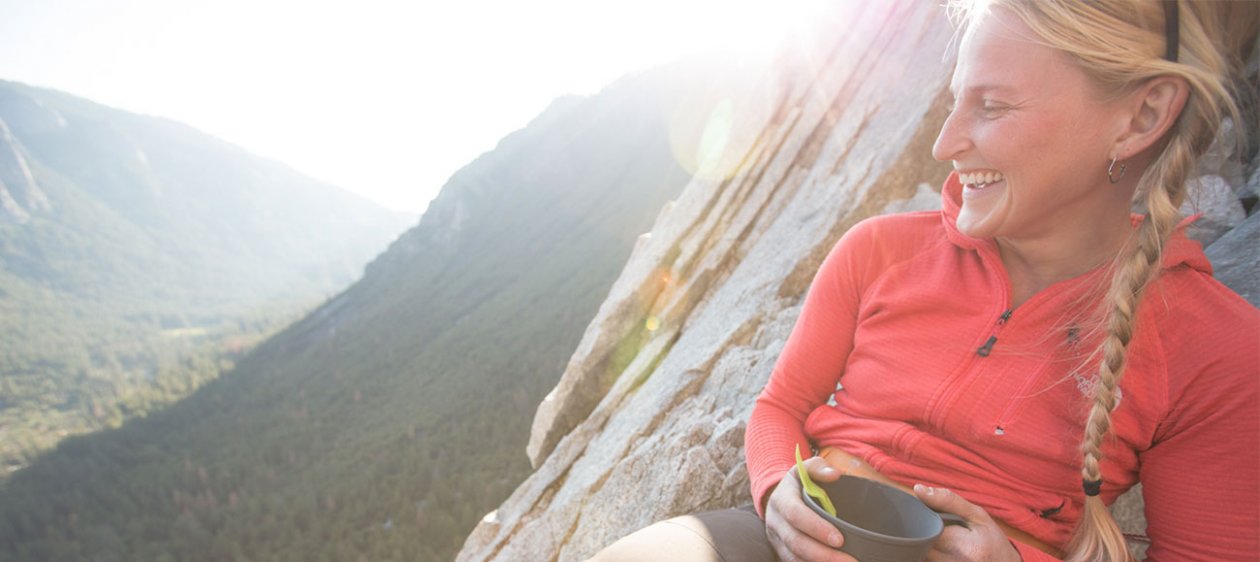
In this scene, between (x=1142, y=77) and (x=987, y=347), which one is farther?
(x=987, y=347)

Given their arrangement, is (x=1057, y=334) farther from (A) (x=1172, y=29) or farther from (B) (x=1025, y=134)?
(A) (x=1172, y=29)

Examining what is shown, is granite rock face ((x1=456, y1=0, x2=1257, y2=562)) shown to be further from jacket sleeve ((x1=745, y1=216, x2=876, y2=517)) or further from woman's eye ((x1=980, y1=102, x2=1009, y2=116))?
jacket sleeve ((x1=745, y1=216, x2=876, y2=517))

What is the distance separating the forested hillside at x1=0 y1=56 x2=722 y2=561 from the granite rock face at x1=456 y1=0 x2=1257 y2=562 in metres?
17.5

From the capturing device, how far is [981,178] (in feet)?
5.78

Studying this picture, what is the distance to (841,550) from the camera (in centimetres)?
149

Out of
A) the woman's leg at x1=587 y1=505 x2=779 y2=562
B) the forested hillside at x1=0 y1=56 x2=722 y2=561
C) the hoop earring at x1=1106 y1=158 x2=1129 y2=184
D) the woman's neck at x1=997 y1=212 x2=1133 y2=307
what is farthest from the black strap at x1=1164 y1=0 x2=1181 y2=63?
the forested hillside at x1=0 y1=56 x2=722 y2=561

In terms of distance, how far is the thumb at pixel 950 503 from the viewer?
1.50 metres

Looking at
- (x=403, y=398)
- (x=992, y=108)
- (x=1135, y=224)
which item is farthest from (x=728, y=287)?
(x=403, y=398)

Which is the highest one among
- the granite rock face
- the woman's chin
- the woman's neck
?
the woman's chin

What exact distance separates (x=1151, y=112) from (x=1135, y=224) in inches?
14.7

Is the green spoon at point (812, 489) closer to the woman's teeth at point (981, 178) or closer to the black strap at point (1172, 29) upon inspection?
the woman's teeth at point (981, 178)

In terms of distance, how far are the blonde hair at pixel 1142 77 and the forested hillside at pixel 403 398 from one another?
22.3 m

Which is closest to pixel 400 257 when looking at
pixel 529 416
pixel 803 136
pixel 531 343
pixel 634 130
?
pixel 634 130

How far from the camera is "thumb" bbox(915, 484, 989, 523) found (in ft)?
4.93
